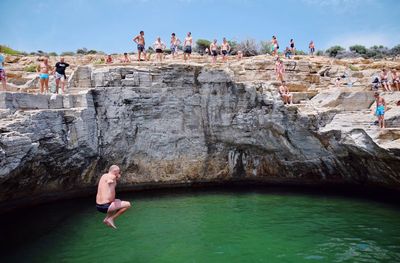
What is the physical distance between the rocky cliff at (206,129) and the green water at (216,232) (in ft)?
6.11

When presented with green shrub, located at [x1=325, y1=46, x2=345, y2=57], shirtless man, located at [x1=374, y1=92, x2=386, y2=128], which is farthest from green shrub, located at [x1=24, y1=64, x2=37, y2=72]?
green shrub, located at [x1=325, y1=46, x2=345, y2=57]

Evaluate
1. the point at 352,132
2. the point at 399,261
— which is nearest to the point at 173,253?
the point at 399,261

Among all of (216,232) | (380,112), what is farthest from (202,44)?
(216,232)

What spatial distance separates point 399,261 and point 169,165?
39.0 feet

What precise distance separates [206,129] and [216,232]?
7.36m

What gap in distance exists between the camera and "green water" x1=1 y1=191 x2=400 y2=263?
10.2 meters

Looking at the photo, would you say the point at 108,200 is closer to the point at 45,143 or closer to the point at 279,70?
the point at 45,143

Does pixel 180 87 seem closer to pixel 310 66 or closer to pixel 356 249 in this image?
pixel 310 66

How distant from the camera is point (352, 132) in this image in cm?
1432

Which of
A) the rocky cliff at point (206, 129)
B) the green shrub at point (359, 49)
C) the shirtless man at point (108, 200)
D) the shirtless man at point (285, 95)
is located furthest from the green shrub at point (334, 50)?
the shirtless man at point (108, 200)

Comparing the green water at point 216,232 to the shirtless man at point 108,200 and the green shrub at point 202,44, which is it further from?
the green shrub at point 202,44

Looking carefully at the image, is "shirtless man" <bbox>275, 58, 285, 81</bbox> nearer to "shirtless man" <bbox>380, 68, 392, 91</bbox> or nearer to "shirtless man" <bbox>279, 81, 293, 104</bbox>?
"shirtless man" <bbox>279, 81, 293, 104</bbox>

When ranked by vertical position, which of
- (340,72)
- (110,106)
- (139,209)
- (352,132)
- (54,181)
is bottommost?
(139,209)

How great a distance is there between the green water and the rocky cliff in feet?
6.11
